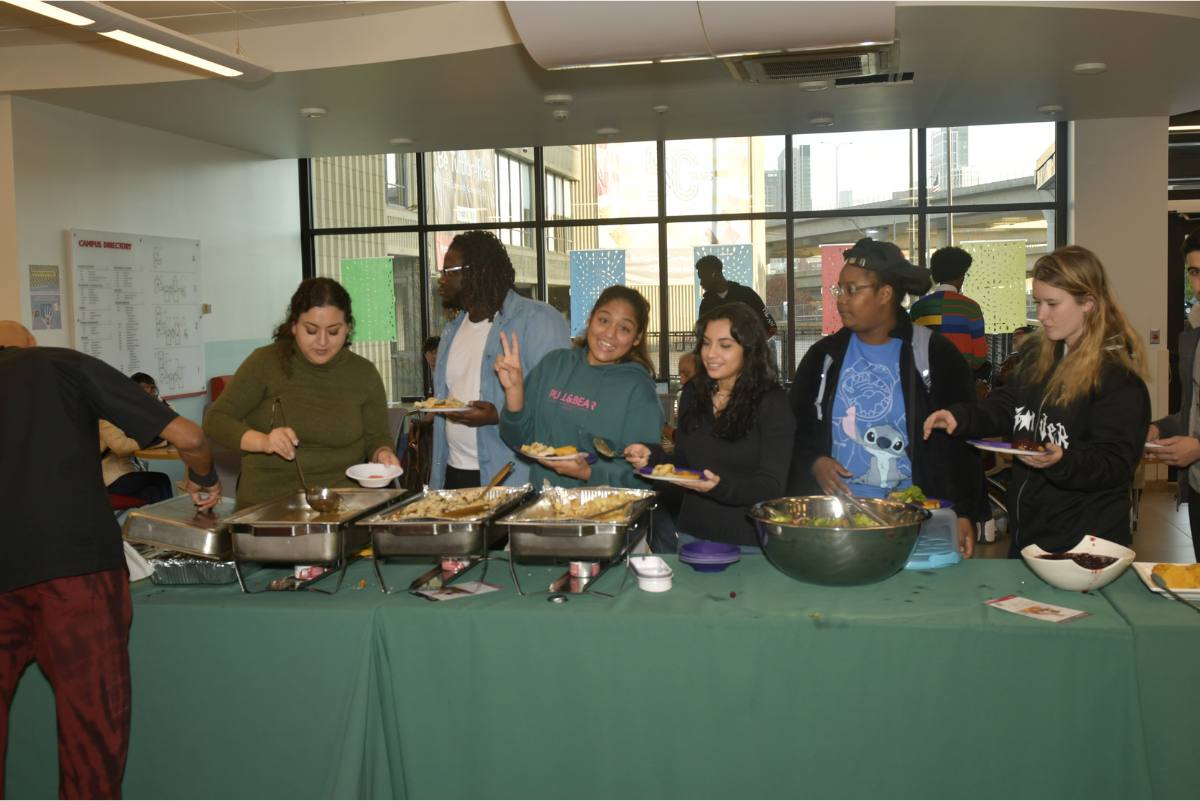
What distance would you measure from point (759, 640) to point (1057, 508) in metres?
0.81

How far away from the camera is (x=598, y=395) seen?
2598 millimetres

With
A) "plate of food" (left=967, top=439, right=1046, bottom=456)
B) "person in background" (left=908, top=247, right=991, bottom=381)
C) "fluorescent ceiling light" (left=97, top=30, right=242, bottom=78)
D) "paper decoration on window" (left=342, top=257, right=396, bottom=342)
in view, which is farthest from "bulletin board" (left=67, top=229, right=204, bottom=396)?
"plate of food" (left=967, top=439, right=1046, bottom=456)

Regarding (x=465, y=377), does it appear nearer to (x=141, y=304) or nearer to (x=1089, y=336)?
(x=1089, y=336)

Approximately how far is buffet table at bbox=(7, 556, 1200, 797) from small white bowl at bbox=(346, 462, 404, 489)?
33 cm

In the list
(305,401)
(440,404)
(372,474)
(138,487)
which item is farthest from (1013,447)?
(138,487)

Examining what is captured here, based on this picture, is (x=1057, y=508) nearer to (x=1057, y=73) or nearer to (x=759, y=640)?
(x=759, y=640)

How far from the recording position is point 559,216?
765cm

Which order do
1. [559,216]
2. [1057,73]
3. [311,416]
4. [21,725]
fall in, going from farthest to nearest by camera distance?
[559,216] < [1057,73] < [311,416] < [21,725]

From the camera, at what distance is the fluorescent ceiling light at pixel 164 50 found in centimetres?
380

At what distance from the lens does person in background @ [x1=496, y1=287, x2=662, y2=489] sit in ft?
8.41

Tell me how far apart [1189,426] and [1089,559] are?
2.92 feet

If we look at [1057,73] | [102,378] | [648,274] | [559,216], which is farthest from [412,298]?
[102,378]

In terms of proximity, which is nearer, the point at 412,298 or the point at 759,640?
the point at 759,640

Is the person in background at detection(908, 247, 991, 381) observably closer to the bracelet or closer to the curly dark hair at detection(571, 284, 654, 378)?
the curly dark hair at detection(571, 284, 654, 378)
